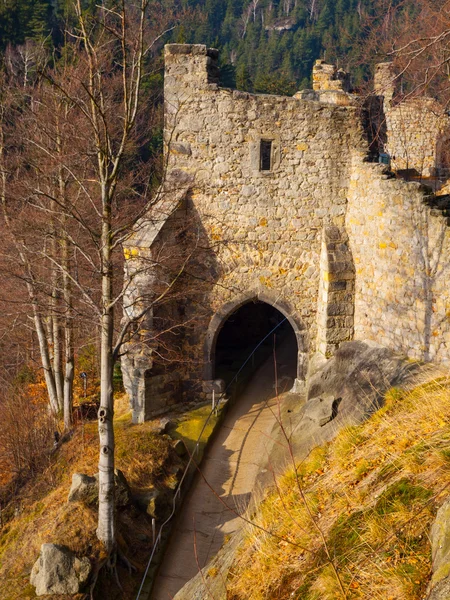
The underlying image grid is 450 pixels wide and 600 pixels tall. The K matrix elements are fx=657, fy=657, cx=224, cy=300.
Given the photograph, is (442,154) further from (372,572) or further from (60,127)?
(372,572)

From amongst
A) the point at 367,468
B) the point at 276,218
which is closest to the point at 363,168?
the point at 276,218

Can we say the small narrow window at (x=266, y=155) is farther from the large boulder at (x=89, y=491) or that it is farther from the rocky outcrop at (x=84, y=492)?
the rocky outcrop at (x=84, y=492)

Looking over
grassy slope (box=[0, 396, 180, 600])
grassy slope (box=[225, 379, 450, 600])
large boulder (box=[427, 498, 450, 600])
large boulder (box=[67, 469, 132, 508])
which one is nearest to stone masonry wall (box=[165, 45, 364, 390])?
grassy slope (box=[0, 396, 180, 600])

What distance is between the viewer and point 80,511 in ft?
28.1

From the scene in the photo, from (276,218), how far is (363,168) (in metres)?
1.70

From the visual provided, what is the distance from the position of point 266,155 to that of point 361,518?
7.70 m

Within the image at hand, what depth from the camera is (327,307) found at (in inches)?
439

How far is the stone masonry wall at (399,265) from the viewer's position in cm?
892

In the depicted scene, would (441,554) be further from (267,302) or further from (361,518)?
(267,302)

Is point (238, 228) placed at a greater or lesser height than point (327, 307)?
greater

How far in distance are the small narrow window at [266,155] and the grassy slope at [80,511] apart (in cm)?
489

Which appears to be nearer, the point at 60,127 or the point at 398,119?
the point at 60,127

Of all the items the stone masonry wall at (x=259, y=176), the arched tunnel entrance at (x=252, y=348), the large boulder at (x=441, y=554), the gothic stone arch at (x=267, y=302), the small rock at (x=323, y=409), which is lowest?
the arched tunnel entrance at (x=252, y=348)

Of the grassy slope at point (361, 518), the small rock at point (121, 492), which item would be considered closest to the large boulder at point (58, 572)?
the small rock at point (121, 492)
